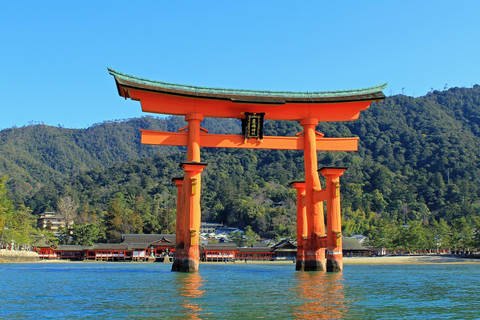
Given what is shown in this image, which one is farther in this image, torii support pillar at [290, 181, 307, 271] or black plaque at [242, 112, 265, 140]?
torii support pillar at [290, 181, 307, 271]

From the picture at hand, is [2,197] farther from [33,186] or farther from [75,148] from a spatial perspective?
[75,148]

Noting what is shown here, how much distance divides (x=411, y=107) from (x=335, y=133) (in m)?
28.7

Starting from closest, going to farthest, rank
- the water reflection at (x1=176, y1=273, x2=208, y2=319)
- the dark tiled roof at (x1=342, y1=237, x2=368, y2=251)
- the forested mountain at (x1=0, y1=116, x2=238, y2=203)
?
the water reflection at (x1=176, y1=273, x2=208, y2=319)
the dark tiled roof at (x1=342, y1=237, x2=368, y2=251)
the forested mountain at (x1=0, y1=116, x2=238, y2=203)

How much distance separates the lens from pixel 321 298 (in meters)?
11.8

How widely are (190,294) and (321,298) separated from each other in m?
3.39

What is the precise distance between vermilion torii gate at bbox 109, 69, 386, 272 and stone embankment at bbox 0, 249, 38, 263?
94.1 feet

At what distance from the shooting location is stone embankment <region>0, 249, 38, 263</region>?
43.0 m

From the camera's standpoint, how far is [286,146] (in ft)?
70.3

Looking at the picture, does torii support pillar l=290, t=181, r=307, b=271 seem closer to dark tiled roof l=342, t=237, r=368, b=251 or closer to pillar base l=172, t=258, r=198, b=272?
pillar base l=172, t=258, r=198, b=272

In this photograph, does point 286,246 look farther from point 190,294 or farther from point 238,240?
point 190,294

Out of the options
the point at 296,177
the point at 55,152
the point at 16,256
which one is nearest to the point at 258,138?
the point at 16,256

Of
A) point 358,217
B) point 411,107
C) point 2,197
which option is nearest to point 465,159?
point 358,217

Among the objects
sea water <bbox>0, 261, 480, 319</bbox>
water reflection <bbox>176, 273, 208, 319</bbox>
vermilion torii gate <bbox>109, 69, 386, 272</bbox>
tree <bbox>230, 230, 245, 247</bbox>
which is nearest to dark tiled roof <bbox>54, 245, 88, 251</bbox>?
tree <bbox>230, 230, 245, 247</bbox>

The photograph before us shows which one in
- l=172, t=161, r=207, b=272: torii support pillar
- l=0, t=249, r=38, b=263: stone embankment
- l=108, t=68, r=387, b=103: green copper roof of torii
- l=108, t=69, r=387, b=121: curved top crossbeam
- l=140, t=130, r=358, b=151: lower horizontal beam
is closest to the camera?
l=172, t=161, r=207, b=272: torii support pillar
